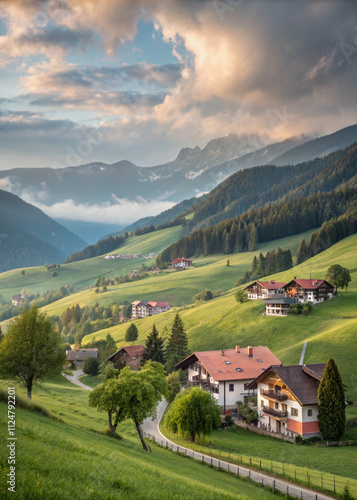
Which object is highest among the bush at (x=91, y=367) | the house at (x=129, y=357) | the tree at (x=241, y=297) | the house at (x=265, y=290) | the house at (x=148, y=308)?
the house at (x=265, y=290)

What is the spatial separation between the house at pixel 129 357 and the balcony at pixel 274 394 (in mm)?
42355

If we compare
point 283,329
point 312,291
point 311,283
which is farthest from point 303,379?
point 311,283

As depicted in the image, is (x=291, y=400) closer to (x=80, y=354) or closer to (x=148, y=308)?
(x=80, y=354)

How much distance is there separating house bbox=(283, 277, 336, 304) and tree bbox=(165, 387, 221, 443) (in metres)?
59.1

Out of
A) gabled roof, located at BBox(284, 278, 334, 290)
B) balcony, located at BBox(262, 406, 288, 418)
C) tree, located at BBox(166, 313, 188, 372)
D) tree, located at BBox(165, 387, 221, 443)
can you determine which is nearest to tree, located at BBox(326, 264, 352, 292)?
gabled roof, located at BBox(284, 278, 334, 290)

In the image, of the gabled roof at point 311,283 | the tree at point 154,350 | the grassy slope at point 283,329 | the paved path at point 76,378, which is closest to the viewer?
the grassy slope at point 283,329

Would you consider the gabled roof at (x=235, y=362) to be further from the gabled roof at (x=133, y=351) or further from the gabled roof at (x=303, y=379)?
the gabled roof at (x=133, y=351)

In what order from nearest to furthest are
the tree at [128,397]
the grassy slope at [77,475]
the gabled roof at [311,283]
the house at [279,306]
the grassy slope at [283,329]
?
1. the grassy slope at [77,475]
2. the tree at [128,397]
3. the grassy slope at [283,329]
4. the house at [279,306]
5. the gabled roof at [311,283]

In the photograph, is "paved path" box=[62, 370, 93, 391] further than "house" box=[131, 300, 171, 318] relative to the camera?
No

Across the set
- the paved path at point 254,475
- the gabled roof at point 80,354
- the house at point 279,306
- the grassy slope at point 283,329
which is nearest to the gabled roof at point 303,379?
the grassy slope at point 283,329

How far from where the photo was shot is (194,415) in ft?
155

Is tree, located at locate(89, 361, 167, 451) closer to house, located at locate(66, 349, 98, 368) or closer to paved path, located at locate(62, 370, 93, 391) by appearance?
paved path, located at locate(62, 370, 93, 391)

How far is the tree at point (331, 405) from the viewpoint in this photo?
45.4 meters

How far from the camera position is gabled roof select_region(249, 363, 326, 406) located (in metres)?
48.7
